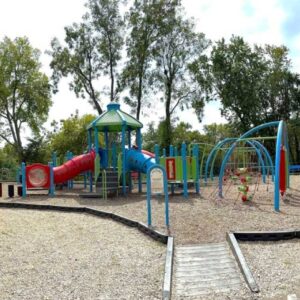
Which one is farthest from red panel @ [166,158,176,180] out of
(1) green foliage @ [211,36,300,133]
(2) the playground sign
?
(1) green foliage @ [211,36,300,133]

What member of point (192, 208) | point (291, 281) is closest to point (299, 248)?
point (291, 281)

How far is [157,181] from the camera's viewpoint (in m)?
9.57

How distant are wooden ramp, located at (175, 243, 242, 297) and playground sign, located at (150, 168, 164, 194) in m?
2.13

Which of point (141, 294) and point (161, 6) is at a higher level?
point (161, 6)

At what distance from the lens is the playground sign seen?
945cm

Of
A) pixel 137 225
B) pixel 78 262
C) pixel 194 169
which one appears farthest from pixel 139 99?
pixel 78 262

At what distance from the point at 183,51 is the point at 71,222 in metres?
24.7

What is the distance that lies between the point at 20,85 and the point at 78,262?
111 ft

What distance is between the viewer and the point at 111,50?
3266 centimetres

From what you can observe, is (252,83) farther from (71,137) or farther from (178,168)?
(178,168)

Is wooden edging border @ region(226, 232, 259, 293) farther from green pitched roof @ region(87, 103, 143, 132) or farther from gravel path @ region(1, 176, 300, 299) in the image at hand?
green pitched roof @ region(87, 103, 143, 132)

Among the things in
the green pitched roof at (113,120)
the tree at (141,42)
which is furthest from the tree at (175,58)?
the green pitched roof at (113,120)

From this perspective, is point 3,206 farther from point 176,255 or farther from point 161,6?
point 161,6

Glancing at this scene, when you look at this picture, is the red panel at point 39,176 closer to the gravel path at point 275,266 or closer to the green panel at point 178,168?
the green panel at point 178,168
